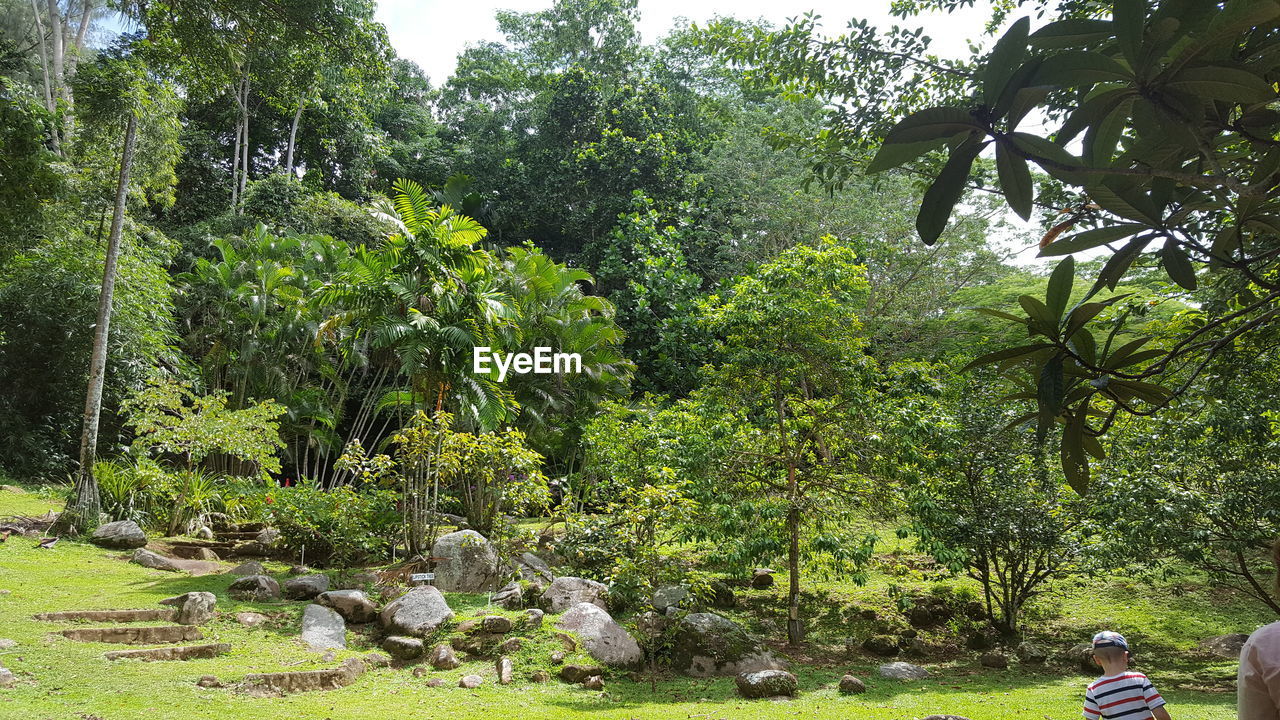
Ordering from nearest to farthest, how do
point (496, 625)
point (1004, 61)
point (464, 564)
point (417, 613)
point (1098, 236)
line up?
point (1004, 61) < point (1098, 236) < point (496, 625) < point (417, 613) < point (464, 564)

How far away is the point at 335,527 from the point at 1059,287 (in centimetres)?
911

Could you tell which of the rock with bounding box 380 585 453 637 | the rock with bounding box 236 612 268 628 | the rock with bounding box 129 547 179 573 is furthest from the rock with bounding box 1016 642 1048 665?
the rock with bounding box 129 547 179 573

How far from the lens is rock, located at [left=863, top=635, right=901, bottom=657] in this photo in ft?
26.0

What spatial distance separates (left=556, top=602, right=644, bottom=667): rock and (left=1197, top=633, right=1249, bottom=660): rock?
6.00 m

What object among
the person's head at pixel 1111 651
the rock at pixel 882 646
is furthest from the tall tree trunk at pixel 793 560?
the person's head at pixel 1111 651

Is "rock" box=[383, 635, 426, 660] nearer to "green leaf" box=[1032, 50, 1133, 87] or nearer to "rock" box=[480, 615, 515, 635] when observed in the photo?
"rock" box=[480, 615, 515, 635]

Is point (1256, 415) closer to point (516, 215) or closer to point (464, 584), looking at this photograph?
point (464, 584)

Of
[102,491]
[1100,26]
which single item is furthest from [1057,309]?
[102,491]

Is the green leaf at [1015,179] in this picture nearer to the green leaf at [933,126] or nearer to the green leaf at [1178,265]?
the green leaf at [933,126]

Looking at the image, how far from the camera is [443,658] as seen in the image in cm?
605

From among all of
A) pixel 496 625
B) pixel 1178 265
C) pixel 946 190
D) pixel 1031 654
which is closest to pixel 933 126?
pixel 946 190

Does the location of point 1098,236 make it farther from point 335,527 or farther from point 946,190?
point 335,527

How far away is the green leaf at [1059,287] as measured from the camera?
1.36 metres

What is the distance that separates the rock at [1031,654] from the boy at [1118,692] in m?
4.97
